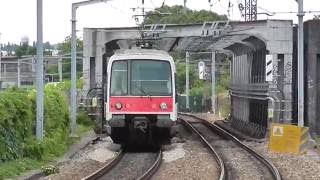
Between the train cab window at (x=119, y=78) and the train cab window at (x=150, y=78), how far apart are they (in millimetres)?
225

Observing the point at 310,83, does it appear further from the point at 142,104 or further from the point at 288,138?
the point at 142,104

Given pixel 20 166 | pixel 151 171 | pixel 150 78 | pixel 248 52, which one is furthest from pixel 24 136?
pixel 248 52

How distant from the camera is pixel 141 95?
821 inches

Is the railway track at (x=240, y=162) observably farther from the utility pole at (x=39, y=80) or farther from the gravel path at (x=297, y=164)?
the utility pole at (x=39, y=80)

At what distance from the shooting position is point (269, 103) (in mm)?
25766

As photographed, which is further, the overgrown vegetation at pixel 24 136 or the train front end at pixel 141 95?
the train front end at pixel 141 95

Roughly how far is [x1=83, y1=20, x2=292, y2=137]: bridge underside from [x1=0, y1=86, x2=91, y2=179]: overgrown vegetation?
853 cm

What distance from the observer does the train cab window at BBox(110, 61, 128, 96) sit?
21047 mm

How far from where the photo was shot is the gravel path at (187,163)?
50.6 ft

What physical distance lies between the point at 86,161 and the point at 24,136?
1.93 m

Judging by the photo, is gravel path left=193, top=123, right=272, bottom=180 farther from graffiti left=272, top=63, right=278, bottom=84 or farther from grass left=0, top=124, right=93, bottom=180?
grass left=0, top=124, right=93, bottom=180

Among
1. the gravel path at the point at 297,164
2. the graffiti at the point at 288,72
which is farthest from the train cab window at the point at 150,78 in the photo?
the graffiti at the point at 288,72

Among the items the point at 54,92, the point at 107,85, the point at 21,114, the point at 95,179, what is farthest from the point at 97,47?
the point at 95,179

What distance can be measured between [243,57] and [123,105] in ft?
52.9
